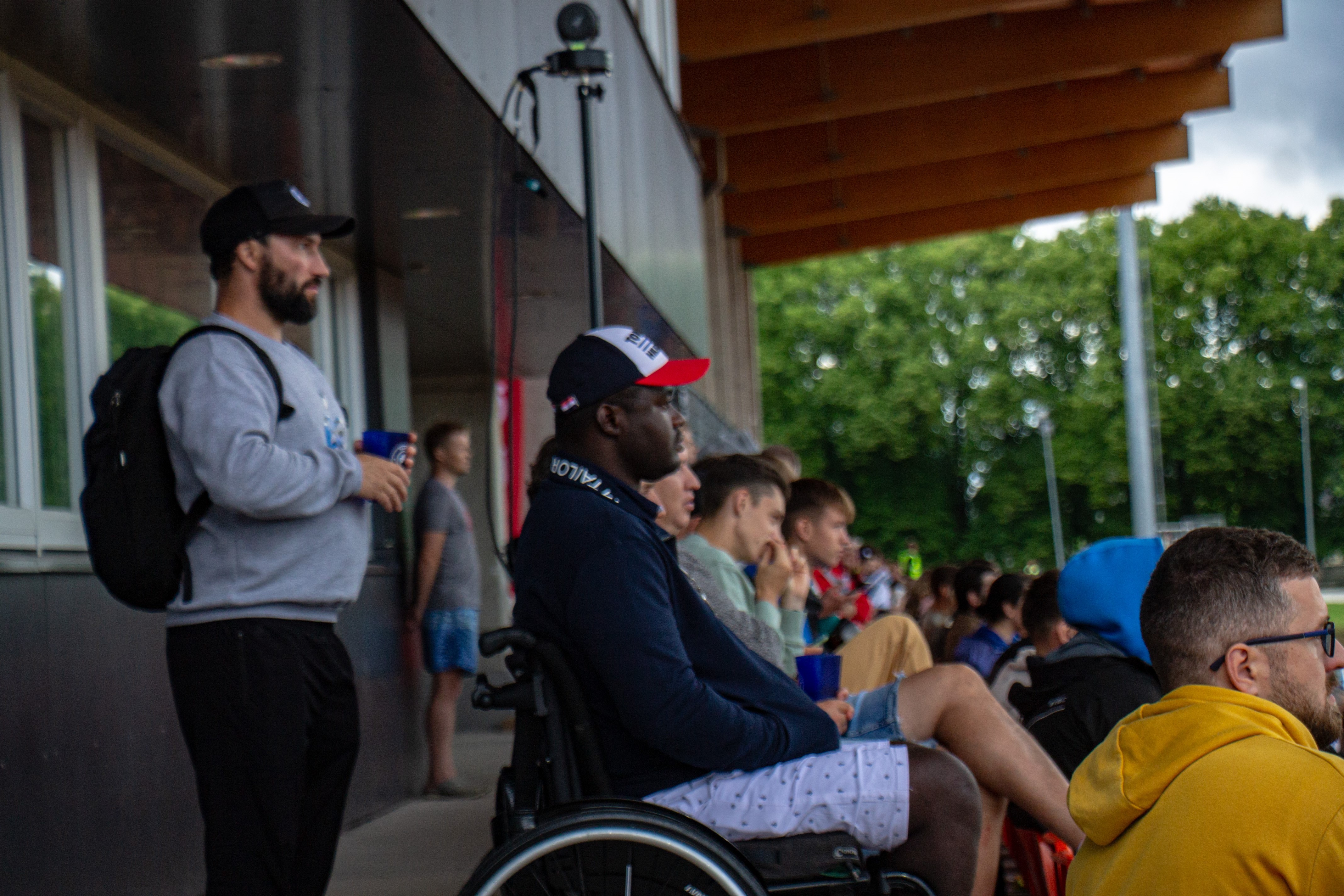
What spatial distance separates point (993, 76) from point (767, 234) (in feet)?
28.1

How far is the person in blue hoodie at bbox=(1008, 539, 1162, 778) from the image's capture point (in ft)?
12.2

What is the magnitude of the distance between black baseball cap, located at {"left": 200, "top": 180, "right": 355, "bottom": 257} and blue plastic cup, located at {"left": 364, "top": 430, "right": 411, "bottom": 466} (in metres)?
0.49

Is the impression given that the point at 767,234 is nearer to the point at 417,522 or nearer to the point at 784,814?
the point at 417,522

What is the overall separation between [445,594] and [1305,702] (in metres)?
5.89

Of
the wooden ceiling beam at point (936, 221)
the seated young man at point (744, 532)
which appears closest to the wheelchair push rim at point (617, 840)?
the seated young man at point (744, 532)

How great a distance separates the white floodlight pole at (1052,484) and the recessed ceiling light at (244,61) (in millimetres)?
46915

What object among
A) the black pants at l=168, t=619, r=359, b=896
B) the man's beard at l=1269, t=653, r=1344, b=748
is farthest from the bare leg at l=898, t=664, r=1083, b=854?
the man's beard at l=1269, t=653, r=1344, b=748

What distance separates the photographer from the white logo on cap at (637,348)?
323 cm

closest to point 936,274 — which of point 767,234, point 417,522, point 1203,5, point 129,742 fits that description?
point 767,234

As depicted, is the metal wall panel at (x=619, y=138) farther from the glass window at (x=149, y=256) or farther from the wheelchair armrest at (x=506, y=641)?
the wheelchair armrest at (x=506, y=641)

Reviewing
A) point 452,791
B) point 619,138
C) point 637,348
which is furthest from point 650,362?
point 619,138

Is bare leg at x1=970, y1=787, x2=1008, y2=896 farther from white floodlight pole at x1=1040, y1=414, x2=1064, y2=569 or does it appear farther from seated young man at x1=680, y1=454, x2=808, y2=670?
white floodlight pole at x1=1040, y1=414, x2=1064, y2=569

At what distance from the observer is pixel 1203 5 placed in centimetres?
1816

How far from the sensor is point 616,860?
264 cm
